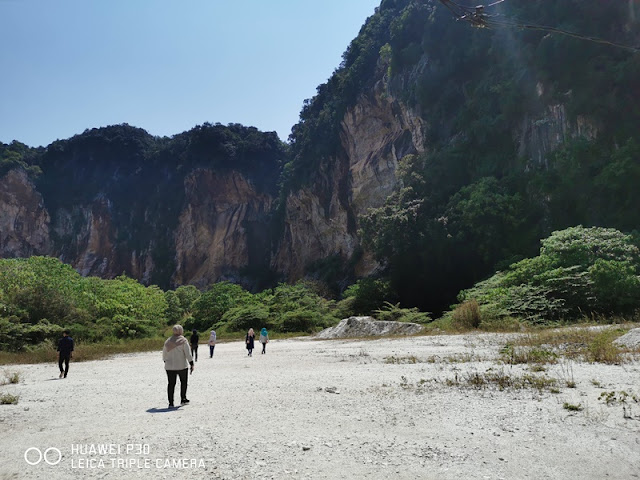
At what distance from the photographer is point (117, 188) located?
87062mm

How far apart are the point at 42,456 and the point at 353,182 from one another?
159 feet

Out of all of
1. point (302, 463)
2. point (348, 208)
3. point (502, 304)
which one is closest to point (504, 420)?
point (302, 463)

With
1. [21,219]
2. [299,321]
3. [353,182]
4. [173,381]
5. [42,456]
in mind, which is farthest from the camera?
[21,219]

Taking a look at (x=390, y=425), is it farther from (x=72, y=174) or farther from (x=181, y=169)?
(x=72, y=174)

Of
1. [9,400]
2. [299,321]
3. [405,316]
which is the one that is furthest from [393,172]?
[9,400]

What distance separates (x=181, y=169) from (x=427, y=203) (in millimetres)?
59412

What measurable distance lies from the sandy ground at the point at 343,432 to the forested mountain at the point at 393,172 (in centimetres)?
569

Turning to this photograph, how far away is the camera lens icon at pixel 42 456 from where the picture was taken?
178 inches

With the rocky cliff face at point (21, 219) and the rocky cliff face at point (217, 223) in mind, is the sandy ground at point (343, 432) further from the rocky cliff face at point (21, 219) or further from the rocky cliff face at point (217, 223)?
the rocky cliff face at point (21, 219)

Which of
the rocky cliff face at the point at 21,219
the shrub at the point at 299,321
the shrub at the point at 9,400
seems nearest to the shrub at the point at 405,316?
the shrub at the point at 299,321

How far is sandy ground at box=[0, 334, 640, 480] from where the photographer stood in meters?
3.95

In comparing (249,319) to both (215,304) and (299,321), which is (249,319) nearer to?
(299,321)

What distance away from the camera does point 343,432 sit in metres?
5.01

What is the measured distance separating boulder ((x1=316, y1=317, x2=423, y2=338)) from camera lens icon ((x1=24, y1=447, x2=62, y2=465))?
1780 centimetres
